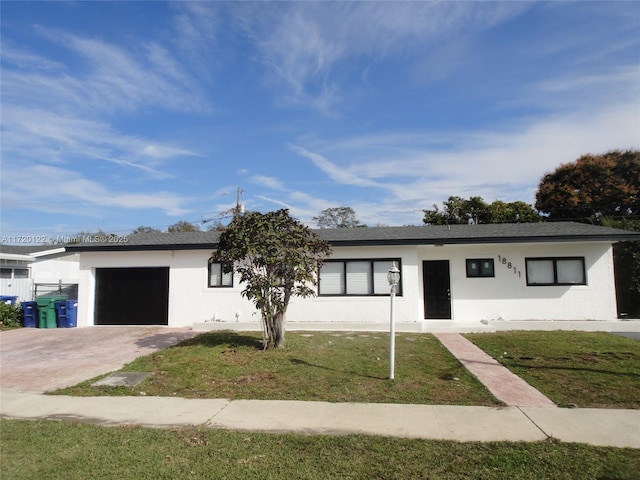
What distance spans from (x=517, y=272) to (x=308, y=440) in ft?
37.6

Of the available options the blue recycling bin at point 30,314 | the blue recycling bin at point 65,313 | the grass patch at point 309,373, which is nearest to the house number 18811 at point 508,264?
the grass patch at point 309,373

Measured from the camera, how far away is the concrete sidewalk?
16.1 feet

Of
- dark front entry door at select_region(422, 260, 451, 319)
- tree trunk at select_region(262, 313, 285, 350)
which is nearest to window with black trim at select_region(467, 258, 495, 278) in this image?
dark front entry door at select_region(422, 260, 451, 319)

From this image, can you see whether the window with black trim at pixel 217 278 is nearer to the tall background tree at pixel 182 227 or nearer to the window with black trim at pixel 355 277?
the window with black trim at pixel 355 277

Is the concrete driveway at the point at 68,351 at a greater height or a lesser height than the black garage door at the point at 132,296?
lesser

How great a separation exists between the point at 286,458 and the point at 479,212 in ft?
103

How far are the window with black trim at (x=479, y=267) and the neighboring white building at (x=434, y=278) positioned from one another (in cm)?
3

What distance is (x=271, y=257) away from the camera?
30.3ft

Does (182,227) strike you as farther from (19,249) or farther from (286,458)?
(286,458)

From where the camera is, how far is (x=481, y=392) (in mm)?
6531

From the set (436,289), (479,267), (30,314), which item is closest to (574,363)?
(479,267)

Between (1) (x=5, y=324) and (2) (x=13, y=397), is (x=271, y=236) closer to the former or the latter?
(2) (x=13, y=397)

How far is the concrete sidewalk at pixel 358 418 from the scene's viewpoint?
4895 mm

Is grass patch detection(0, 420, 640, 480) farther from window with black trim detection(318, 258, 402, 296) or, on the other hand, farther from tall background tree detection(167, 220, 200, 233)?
tall background tree detection(167, 220, 200, 233)
